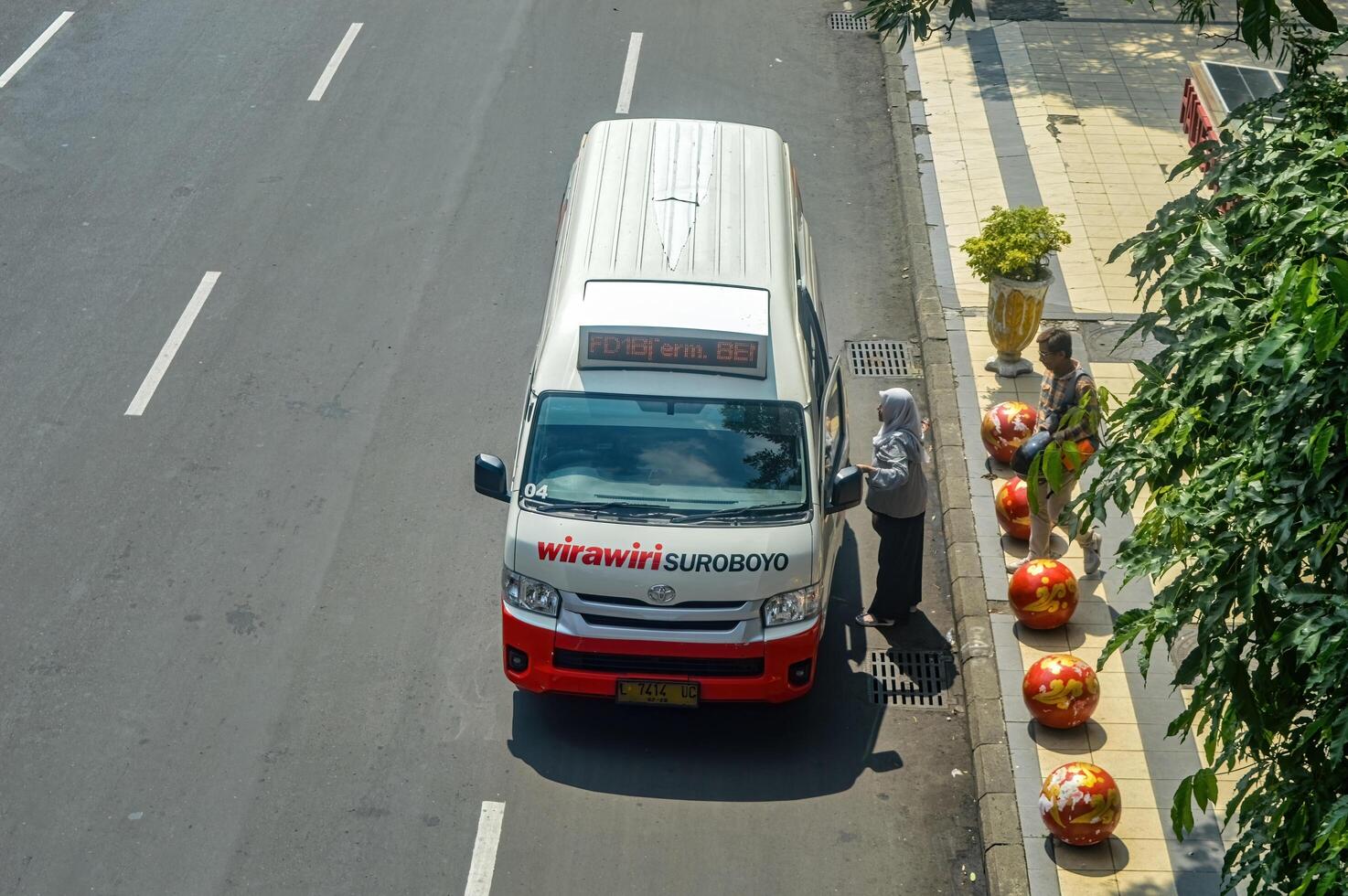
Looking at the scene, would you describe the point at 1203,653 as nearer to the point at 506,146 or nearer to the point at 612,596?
the point at 612,596

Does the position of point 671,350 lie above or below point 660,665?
above

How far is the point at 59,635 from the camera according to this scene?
974 centimetres

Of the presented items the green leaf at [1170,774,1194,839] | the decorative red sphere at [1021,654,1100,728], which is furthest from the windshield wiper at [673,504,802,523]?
the green leaf at [1170,774,1194,839]

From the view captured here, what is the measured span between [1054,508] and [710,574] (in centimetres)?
290

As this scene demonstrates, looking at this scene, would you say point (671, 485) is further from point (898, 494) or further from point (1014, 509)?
point (1014, 509)

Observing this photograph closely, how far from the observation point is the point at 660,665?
8898 mm

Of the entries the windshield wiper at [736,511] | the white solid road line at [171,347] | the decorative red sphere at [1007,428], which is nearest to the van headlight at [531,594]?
the windshield wiper at [736,511]

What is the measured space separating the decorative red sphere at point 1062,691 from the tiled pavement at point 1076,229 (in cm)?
20

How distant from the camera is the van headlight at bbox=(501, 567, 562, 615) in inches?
345

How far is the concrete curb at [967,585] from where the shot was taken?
8.52 metres

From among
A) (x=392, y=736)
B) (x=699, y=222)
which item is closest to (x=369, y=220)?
(x=699, y=222)

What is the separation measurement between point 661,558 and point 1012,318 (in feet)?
15.8

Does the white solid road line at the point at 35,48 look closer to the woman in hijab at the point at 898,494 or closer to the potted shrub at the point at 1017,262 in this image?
the potted shrub at the point at 1017,262

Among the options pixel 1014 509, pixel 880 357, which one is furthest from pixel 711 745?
pixel 880 357
